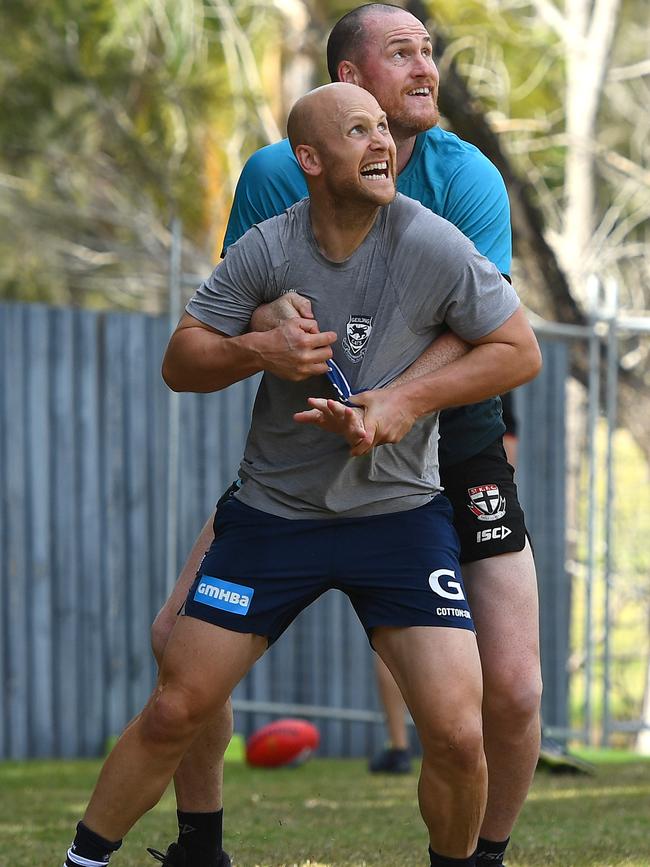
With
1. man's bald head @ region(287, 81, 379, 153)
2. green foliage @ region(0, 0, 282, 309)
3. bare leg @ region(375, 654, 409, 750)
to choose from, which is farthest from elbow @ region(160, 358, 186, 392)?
green foliage @ region(0, 0, 282, 309)

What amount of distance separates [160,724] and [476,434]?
1225 millimetres

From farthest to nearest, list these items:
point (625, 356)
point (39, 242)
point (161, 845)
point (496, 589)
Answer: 1. point (39, 242)
2. point (625, 356)
3. point (161, 845)
4. point (496, 589)

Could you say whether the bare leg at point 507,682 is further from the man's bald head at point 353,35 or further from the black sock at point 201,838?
the man's bald head at point 353,35

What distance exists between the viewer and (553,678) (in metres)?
9.64

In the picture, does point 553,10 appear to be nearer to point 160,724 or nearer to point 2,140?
point 2,140

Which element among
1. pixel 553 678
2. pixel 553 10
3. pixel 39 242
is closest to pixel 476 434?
pixel 553 678

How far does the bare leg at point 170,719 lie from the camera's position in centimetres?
350

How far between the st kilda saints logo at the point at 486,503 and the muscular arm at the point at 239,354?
0.82m

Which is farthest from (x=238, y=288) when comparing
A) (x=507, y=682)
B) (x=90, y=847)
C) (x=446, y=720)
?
(x=90, y=847)

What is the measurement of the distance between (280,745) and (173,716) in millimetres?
4388

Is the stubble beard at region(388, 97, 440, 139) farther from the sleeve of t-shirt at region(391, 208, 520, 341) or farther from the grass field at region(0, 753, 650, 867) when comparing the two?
the grass field at region(0, 753, 650, 867)

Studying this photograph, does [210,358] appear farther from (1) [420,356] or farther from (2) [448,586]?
(2) [448,586]

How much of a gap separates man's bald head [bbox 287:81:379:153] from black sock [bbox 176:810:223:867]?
1.75m

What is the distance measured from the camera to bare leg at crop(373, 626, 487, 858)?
344 cm
